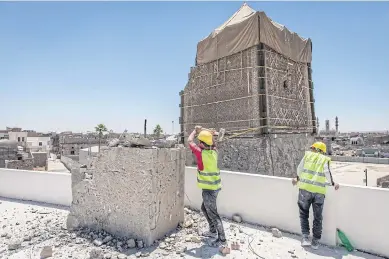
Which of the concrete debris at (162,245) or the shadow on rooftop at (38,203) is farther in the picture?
the shadow on rooftop at (38,203)

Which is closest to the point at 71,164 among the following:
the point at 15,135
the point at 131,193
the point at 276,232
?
the point at 131,193

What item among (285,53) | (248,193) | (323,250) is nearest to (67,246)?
(248,193)

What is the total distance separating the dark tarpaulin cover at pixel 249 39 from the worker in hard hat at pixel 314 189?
5.26m

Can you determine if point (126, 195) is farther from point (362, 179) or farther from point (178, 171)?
point (362, 179)

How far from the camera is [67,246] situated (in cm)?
395

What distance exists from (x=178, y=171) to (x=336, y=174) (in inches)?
823

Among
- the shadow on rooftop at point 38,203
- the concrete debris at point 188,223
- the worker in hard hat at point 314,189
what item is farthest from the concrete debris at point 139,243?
the shadow on rooftop at point 38,203

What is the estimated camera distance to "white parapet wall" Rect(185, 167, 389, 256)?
11.7 ft

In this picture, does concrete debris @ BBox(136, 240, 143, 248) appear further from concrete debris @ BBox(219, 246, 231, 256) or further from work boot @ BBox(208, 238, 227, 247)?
concrete debris @ BBox(219, 246, 231, 256)

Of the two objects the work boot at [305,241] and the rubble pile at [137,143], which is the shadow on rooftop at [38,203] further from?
the work boot at [305,241]

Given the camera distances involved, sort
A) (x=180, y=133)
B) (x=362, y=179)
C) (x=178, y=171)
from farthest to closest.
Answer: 1. (x=362, y=179)
2. (x=180, y=133)
3. (x=178, y=171)

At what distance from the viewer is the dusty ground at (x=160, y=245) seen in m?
3.58

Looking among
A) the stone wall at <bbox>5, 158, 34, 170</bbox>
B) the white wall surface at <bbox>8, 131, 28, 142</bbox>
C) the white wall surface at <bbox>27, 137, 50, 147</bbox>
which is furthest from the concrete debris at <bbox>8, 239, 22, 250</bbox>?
the white wall surface at <bbox>27, 137, 50, 147</bbox>

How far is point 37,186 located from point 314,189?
22.4 feet
